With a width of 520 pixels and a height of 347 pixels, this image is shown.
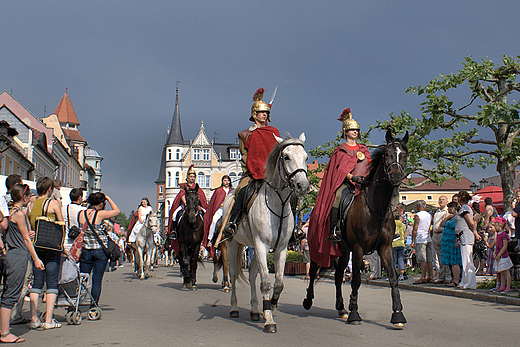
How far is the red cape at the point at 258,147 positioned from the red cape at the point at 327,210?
1.24 m

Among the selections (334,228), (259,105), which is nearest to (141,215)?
(259,105)

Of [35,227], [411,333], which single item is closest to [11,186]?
[35,227]

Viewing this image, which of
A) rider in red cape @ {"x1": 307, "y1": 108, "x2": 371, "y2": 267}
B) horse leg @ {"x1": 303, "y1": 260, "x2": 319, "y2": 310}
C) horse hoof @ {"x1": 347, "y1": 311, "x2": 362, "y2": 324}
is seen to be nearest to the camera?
horse hoof @ {"x1": 347, "y1": 311, "x2": 362, "y2": 324}

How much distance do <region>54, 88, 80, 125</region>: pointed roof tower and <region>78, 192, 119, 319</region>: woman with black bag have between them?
9222 centimetres

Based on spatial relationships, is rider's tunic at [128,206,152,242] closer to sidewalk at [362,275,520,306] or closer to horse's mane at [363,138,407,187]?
sidewalk at [362,275,520,306]

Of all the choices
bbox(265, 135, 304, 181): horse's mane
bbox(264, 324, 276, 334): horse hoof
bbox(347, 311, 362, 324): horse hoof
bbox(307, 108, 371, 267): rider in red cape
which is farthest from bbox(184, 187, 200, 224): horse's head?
bbox(264, 324, 276, 334): horse hoof

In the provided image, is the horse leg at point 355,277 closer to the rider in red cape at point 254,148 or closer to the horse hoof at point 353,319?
the horse hoof at point 353,319

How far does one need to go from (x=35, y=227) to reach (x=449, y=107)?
12.4m

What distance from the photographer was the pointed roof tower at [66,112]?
9425cm

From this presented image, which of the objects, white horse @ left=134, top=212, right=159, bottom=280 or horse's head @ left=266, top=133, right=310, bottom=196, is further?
white horse @ left=134, top=212, right=159, bottom=280

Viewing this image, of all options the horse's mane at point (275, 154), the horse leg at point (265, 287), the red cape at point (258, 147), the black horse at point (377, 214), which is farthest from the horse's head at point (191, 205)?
the horse leg at point (265, 287)

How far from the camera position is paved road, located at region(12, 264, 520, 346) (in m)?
6.20

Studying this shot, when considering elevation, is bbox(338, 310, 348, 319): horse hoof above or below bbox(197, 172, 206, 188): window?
below

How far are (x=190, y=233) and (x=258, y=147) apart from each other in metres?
6.22
